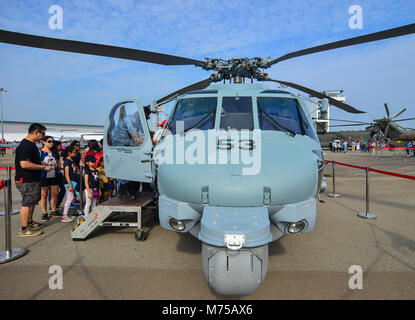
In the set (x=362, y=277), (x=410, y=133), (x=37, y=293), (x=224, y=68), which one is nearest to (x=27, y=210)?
(x=37, y=293)

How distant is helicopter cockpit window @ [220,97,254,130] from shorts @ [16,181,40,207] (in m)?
3.42

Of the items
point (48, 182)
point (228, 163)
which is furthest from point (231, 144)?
point (48, 182)

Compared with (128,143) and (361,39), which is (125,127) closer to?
(128,143)

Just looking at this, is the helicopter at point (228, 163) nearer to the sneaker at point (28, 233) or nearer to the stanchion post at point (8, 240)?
the stanchion post at point (8, 240)

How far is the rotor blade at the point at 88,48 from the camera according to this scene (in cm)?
314

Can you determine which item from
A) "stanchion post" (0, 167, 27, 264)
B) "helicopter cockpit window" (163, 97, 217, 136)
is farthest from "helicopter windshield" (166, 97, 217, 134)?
"stanchion post" (0, 167, 27, 264)

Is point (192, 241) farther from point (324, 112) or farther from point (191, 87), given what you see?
point (191, 87)

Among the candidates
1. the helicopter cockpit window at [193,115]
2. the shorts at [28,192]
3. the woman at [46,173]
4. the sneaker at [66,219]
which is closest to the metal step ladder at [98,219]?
the shorts at [28,192]

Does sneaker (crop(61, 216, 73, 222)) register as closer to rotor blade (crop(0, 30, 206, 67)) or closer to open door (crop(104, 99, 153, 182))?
open door (crop(104, 99, 153, 182))

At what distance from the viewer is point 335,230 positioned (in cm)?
453

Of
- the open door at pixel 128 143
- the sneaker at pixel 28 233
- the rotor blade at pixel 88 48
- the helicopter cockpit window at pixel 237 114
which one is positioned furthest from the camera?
the sneaker at pixel 28 233

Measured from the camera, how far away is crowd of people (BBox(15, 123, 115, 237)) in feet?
13.6

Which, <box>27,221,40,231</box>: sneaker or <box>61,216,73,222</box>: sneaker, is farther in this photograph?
<box>61,216,73,222</box>: sneaker
